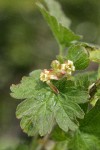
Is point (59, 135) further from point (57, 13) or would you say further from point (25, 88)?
point (57, 13)

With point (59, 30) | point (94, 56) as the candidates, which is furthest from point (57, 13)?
point (94, 56)

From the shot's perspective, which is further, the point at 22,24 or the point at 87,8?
the point at 87,8

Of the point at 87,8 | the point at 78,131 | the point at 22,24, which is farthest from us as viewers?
the point at 87,8

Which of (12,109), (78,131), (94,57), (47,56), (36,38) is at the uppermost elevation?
(36,38)

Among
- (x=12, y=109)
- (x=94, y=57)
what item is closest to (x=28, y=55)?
(x=12, y=109)

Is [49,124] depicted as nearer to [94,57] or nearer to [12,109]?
[94,57]

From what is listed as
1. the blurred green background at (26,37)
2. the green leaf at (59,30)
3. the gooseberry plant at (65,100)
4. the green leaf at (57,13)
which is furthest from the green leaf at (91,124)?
the blurred green background at (26,37)
